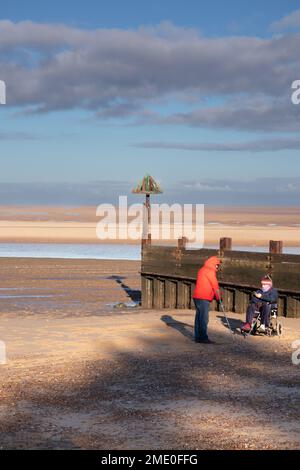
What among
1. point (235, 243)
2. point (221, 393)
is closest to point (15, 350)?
point (221, 393)

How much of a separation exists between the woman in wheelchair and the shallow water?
25017 mm

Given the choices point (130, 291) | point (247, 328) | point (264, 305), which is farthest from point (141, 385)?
point (130, 291)

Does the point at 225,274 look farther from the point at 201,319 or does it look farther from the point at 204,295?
the point at 201,319

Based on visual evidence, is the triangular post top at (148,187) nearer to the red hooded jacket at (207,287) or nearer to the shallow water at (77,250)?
the red hooded jacket at (207,287)

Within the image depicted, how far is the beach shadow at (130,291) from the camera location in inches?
915

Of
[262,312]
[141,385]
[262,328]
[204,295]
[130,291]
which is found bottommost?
[141,385]

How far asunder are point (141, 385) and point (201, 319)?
3504 millimetres

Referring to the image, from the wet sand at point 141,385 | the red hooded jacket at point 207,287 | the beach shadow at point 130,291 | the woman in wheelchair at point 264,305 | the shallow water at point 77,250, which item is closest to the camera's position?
the wet sand at point 141,385

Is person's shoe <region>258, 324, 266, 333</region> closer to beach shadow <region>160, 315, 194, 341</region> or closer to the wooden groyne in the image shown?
beach shadow <region>160, 315, 194, 341</region>

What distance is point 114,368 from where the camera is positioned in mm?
11398

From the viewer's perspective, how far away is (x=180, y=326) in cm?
1577

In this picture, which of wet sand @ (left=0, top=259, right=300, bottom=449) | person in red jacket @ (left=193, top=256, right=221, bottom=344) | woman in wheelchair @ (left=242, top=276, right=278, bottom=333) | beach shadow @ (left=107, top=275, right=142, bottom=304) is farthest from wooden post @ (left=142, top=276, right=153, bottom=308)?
person in red jacket @ (left=193, top=256, right=221, bottom=344)

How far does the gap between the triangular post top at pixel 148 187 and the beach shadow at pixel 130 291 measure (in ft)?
10.8

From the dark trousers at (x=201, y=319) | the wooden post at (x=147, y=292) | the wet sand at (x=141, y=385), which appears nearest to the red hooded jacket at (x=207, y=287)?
the dark trousers at (x=201, y=319)
